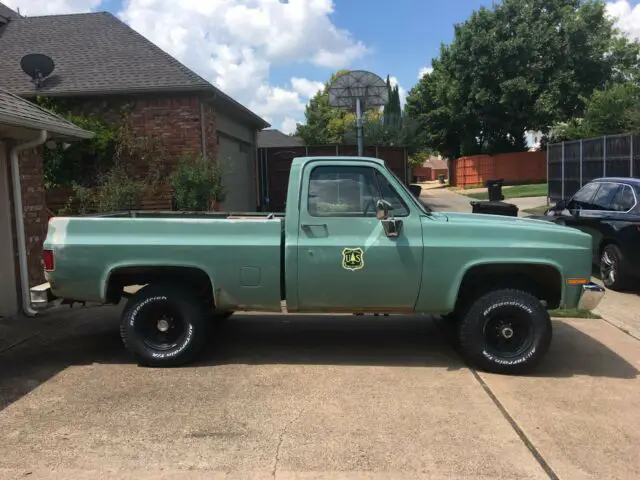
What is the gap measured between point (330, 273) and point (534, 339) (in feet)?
6.33

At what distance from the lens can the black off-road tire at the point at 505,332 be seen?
17.6 ft

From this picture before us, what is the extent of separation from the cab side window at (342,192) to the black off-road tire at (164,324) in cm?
147

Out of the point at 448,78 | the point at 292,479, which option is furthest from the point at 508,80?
the point at 292,479

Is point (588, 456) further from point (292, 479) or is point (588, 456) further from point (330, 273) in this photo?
point (330, 273)

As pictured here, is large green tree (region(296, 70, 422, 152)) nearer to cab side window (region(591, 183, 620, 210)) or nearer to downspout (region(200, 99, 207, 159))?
downspout (region(200, 99, 207, 159))

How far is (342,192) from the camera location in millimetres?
5559

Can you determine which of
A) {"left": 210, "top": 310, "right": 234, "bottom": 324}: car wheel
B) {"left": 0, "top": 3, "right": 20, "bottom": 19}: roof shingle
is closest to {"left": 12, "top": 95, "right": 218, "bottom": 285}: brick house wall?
{"left": 0, "top": 3, "right": 20, "bottom": 19}: roof shingle

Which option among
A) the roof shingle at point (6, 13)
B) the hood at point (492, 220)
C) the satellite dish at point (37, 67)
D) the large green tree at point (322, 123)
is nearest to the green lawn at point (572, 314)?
the hood at point (492, 220)

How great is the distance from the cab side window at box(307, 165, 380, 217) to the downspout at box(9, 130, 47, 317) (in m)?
4.12

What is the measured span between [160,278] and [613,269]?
6.75 metres

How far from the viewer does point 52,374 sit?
552cm

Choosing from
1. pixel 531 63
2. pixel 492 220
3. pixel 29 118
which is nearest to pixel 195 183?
pixel 29 118

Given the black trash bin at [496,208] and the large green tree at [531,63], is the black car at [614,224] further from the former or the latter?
the large green tree at [531,63]

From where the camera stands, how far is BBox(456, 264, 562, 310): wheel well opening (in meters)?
5.45
